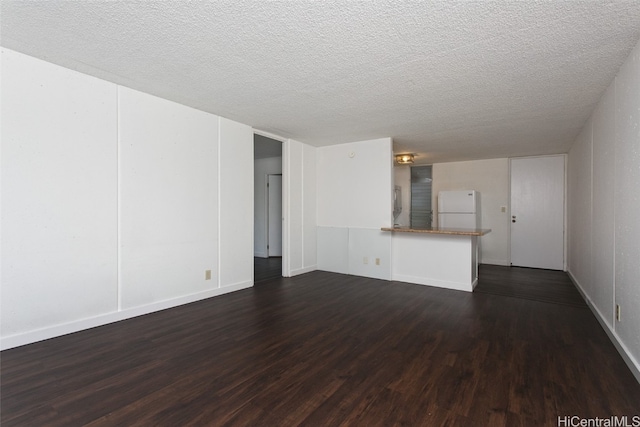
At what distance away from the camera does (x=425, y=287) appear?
14.8 ft

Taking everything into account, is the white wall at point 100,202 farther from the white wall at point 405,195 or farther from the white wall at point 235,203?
the white wall at point 405,195

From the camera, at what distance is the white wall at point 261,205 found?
7.50 m

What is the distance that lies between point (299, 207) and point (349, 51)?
11.1 ft

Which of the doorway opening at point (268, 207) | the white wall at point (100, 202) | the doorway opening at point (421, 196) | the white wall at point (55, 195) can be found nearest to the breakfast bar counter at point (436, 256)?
the doorway opening at point (421, 196)

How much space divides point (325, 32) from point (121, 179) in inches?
96.1

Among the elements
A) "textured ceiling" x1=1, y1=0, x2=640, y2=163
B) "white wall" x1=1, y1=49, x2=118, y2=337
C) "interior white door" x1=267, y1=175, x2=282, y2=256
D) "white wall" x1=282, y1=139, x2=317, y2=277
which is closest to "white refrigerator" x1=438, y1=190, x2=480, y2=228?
"textured ceiling" x1=1, y1=0, x2=640, y2=163

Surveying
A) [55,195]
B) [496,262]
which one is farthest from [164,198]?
[496,262]

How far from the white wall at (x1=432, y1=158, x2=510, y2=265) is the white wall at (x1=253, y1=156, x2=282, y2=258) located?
4532 millimetres

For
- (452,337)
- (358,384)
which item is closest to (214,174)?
(358,384)

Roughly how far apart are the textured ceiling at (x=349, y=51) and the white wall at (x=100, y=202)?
0.95 ft

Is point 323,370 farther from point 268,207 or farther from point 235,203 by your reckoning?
point 268,207

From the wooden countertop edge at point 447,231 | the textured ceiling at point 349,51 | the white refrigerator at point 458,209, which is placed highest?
the textured ceiling at point 349,51

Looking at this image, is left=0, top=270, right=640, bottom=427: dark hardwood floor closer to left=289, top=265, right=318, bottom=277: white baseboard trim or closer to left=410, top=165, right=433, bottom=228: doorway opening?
left=289, top=265, right=318, bottom=277: white baseboard trim

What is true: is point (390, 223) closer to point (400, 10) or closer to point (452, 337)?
point (452, 337)
